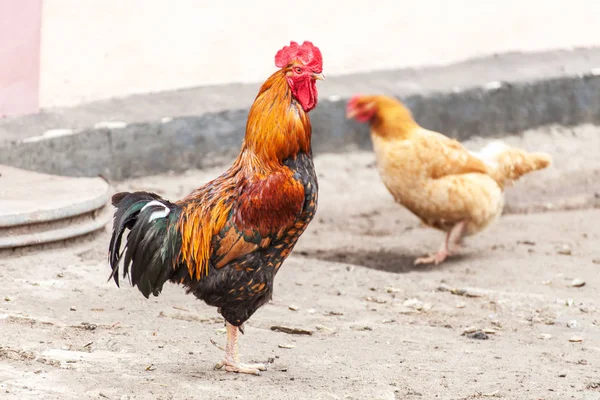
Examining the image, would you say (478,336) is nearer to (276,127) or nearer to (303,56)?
(276,127)

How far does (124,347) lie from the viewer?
4.33 m

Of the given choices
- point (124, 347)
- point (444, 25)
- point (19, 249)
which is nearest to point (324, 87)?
point (444, 25)

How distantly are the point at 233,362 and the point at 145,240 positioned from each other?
0.67 metres

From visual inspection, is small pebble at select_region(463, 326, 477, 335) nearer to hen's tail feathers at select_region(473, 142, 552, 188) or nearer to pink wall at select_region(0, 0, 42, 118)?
hen's tail feathers at select_region(473, 142, 552, 188)

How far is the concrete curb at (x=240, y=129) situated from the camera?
7.09m

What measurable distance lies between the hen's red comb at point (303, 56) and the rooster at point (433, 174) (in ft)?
8.09

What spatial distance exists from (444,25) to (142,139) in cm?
355

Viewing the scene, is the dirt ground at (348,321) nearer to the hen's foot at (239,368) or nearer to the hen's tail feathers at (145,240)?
the hen's foot at (239,368)

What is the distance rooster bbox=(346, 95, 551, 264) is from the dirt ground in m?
0.31

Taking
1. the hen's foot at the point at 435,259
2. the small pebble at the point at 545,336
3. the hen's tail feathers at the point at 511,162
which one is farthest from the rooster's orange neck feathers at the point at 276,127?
the hen's tail feathers at the point at 511,162

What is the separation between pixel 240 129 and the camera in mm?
8062

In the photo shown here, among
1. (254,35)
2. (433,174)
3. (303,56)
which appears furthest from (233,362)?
(254,35)

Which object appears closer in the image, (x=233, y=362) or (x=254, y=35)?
(x=233, y=362)

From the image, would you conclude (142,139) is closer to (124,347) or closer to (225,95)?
(225,95)
